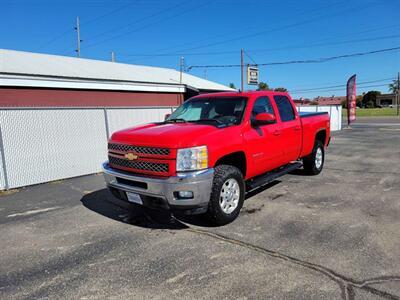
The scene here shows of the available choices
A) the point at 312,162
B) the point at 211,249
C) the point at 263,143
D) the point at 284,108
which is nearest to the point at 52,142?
the point at 263,143

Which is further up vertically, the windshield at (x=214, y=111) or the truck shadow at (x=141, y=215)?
the windshield at (x=214, y=111)

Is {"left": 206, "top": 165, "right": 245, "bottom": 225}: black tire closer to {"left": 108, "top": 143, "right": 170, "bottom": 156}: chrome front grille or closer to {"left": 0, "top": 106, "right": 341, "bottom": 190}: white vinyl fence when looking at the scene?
{"left": 108, "top": 143, "right": 170, "bottom": 156}: chrome front grille

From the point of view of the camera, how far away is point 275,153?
5.76 m

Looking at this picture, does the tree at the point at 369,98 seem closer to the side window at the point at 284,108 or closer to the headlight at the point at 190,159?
the side window at the point at 284,108

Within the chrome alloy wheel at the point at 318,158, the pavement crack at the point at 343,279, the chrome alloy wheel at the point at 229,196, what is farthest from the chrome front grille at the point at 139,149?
the chrome alloy wheel at the point at 318,158

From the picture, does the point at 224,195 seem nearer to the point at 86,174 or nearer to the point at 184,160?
the point at 184,160

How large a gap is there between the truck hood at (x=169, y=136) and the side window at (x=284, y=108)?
84.9 inches

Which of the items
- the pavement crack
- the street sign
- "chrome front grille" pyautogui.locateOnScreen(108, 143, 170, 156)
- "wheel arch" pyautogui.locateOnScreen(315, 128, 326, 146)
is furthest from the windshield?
the street sign

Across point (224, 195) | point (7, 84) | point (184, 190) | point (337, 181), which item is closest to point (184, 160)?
point (184, 190)

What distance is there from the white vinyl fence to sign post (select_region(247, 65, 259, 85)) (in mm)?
18031

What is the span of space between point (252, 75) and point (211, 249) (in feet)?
79.8

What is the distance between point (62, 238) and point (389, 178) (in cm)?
691

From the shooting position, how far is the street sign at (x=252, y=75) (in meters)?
26.2

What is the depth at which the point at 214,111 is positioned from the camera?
554 cm
